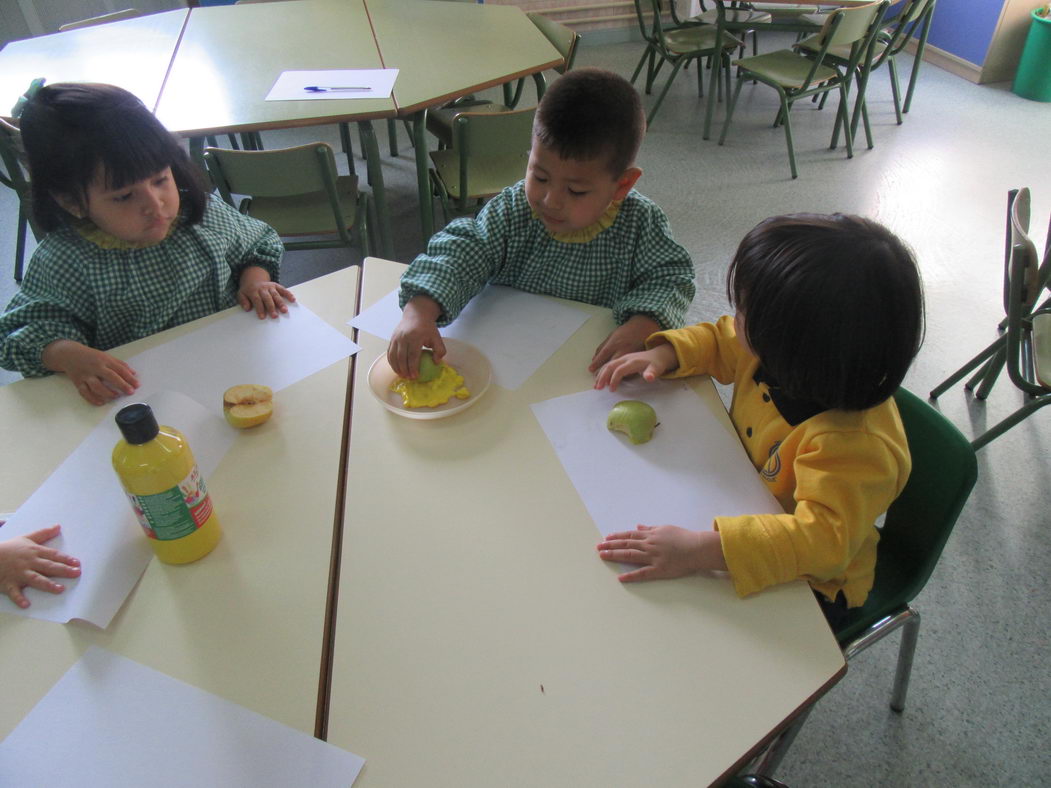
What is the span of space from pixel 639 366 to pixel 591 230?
0.39 metres

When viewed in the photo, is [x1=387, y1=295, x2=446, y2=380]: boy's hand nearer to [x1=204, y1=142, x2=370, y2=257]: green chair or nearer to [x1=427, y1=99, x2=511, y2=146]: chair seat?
[x1=204, y1=142, x2=370, y2=257]: green chair

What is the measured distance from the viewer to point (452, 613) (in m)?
0.74

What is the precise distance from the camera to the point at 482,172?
258cm

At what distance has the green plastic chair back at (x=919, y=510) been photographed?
0.94 meters

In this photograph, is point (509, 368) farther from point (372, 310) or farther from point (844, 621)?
point (844, 621)

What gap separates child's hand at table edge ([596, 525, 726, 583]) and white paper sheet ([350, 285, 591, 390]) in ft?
1.22

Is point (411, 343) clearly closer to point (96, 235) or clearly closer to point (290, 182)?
point (96, 235)

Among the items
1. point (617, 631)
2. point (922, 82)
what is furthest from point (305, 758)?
point (922, 82)

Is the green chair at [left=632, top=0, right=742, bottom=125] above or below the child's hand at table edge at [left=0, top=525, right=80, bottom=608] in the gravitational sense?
below

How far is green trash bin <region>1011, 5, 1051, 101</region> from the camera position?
4000 millimetres

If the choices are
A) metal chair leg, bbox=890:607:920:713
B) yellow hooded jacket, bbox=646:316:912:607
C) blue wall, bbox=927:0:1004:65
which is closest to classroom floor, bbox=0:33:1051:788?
metal chair leg, bbox=890:607:920:713

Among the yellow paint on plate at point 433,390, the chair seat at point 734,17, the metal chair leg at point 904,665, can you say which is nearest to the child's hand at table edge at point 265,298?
the yellow paint on plate at point 433,390

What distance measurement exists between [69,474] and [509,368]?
2.21 feet

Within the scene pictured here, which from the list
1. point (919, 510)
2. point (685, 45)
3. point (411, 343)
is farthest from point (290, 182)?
point (685, 45)
